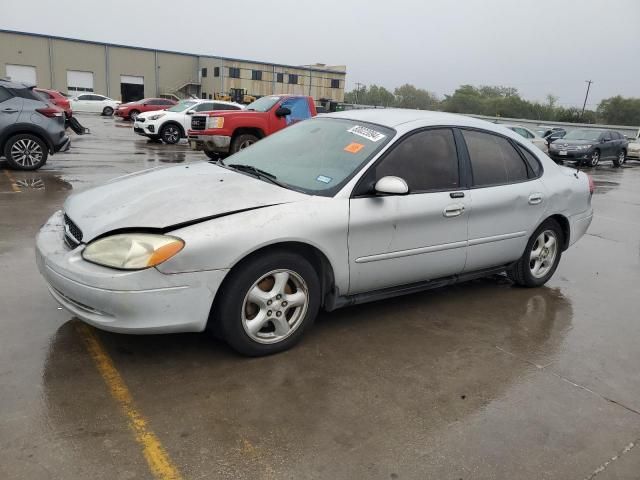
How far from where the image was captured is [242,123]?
12.6 m

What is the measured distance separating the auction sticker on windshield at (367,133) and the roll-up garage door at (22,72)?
5655 centimetres

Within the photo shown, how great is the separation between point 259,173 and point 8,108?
7578mm

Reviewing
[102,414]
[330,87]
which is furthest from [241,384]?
[330,87]

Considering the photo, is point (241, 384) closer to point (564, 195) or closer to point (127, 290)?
point (127, 290)

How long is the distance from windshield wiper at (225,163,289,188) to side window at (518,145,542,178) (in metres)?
2.42

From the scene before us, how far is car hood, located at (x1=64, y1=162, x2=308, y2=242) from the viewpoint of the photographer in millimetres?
3123

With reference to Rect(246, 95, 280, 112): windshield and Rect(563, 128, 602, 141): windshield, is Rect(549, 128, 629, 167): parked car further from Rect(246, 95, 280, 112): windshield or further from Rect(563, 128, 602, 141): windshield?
Rect(246, 95, 280, 112): windshield

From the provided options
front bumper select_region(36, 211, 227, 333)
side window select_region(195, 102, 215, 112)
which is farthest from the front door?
side window select_region(195, 102, 215, 112)

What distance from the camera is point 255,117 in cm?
1284

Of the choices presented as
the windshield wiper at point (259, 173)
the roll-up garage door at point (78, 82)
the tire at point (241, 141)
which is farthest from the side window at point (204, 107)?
the roll-up garage door at point (78, 82)

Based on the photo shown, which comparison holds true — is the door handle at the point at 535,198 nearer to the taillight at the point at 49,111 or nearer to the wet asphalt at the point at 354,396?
the wet asphalt at the point at 354,396

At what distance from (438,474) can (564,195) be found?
3427mm

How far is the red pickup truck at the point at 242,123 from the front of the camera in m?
12.2

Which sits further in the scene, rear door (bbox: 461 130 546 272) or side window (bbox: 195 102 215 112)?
side window (bbox: 195 102 215 112)
